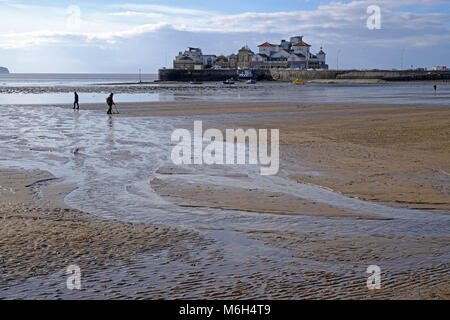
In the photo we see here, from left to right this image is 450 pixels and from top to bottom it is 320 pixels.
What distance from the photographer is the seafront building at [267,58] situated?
16275cm

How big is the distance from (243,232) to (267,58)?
162m

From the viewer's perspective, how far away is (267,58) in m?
166

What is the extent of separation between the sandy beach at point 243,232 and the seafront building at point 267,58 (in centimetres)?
14965

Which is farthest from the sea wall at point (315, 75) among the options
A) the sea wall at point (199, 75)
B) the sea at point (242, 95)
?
the sea at point (242, 95)

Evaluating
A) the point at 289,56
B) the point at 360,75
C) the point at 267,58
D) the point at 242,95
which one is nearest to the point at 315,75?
the point at 360,75

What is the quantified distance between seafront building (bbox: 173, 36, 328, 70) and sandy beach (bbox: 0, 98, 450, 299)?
491ft

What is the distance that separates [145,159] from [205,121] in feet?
37.2

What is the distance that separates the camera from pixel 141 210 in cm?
938

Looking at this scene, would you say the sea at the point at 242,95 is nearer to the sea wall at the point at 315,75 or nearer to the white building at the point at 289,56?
the sea wall at the point at 315,75

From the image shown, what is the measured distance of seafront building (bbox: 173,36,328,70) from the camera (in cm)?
16275

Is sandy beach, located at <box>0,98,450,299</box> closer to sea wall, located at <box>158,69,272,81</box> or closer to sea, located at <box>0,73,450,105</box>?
sea, located at <box>0,73,450,105</box>

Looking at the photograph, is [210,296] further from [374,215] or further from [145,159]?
[145,159]

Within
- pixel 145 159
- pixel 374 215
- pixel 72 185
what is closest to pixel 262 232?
pixel 374 215

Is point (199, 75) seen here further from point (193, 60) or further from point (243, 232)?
point (243, 232)
